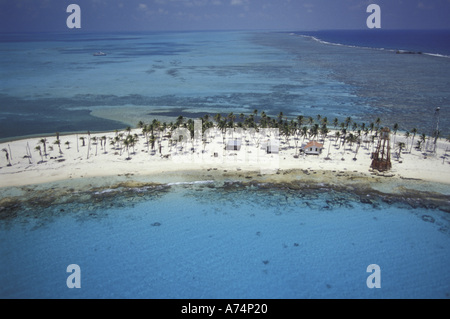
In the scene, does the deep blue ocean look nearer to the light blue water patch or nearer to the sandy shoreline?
the sandy shoreline

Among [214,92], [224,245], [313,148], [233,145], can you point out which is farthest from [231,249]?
[214,92]

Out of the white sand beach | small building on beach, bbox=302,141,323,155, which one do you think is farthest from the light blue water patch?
small building on beach, bbox=302,141,323,155

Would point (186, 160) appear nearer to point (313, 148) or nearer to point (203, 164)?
point (203, 164)

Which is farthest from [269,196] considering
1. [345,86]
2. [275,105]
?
[345,86]

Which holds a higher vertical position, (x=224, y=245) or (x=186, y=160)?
(x=186, y=160)

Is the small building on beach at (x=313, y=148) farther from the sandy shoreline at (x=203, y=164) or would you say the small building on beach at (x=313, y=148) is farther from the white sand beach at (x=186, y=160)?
the sandy shoreline at (x=203, y=164)
